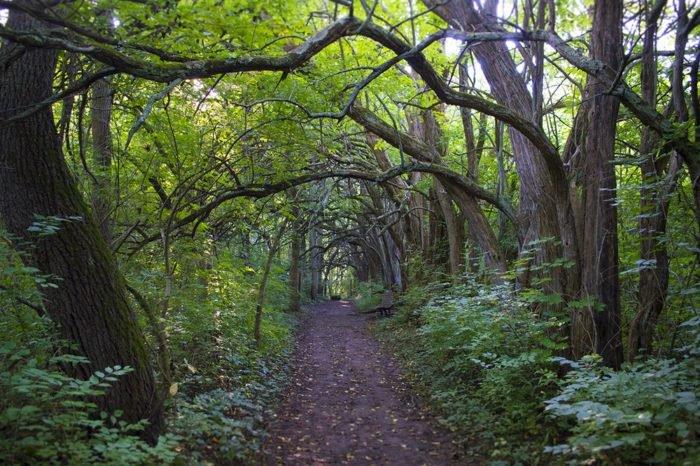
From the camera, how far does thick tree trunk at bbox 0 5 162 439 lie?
432cm

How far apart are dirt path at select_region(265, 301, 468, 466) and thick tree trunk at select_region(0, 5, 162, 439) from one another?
177 cm

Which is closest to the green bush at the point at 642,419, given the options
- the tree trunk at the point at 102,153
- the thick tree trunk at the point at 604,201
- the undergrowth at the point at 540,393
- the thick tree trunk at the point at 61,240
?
the undergrowth at the point at 540,393

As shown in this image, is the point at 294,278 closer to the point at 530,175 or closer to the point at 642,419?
the point at 530,175

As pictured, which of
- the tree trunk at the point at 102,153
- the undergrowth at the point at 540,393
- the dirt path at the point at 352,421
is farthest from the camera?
the tree trunk at the point at 102,153

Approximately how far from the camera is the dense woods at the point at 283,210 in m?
3.88

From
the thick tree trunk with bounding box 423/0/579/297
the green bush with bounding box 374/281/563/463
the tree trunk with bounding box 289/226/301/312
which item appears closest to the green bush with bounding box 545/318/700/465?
the green bush with bounding box 374/281/563/463

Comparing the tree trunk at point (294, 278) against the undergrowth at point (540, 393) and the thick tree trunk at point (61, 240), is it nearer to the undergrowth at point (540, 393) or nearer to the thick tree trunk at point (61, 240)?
the undergrowth at point (540, 393)

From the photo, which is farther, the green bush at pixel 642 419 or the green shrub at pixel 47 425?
the green bush at pixel 642 419

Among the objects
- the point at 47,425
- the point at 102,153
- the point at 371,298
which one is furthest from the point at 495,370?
the point at 371,298

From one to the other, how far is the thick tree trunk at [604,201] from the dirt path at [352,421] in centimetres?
226

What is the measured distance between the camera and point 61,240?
4387mm

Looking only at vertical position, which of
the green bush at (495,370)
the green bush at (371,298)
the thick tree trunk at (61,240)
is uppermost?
the thick tree trunk at (61,240)

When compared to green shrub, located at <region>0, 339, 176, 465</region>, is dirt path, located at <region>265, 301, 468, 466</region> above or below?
below

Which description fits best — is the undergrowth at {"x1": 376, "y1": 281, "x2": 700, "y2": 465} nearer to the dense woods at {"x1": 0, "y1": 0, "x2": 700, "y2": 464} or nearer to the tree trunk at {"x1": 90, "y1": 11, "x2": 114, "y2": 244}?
the dense woods at {"x1": 0, "y1": 0, "x2": 700, "y2": 464}
